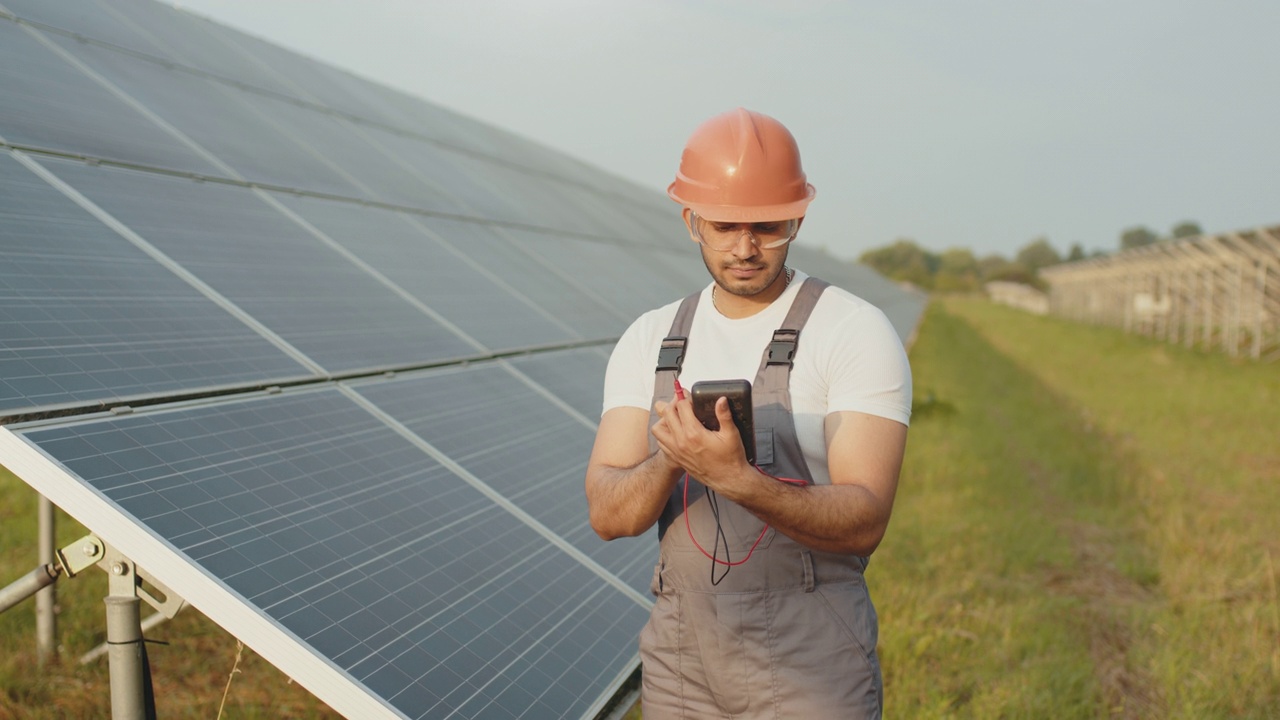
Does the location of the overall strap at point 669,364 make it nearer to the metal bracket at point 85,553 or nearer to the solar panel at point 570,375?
the metal bracket at point 85,553

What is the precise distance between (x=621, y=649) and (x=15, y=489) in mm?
6381

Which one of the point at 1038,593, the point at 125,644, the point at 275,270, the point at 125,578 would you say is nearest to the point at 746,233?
the point at 125,578

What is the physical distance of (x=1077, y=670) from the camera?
532 centimetres

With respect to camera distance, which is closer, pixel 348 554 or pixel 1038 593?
pixel 348 554

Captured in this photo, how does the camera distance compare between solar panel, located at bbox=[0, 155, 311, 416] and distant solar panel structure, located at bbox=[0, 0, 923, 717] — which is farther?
solar panel, located at bbox=[0, 155, 311, 416]

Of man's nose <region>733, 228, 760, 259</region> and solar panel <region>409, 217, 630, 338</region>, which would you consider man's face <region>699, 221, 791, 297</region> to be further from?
solar panel <region>409, 217, 630, 338</region>

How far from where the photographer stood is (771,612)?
7.46ft

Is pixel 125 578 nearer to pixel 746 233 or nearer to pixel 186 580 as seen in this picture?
pixel 186 580

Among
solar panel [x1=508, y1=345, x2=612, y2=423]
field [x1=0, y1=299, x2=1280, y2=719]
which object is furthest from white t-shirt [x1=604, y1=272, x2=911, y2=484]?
solar panel [x1=508, y1=345, x2=612, y2=423]

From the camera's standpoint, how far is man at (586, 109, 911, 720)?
2.20 m

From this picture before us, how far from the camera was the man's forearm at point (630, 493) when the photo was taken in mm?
2184

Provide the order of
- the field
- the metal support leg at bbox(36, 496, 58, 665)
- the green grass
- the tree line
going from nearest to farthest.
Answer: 1. the metal support leg at bbox(36, 496, 58, 665)
2. the field
3. the green grass
4. the tree line

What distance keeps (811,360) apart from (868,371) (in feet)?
0.46

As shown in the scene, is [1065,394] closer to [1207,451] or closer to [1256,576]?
[1207,451]
